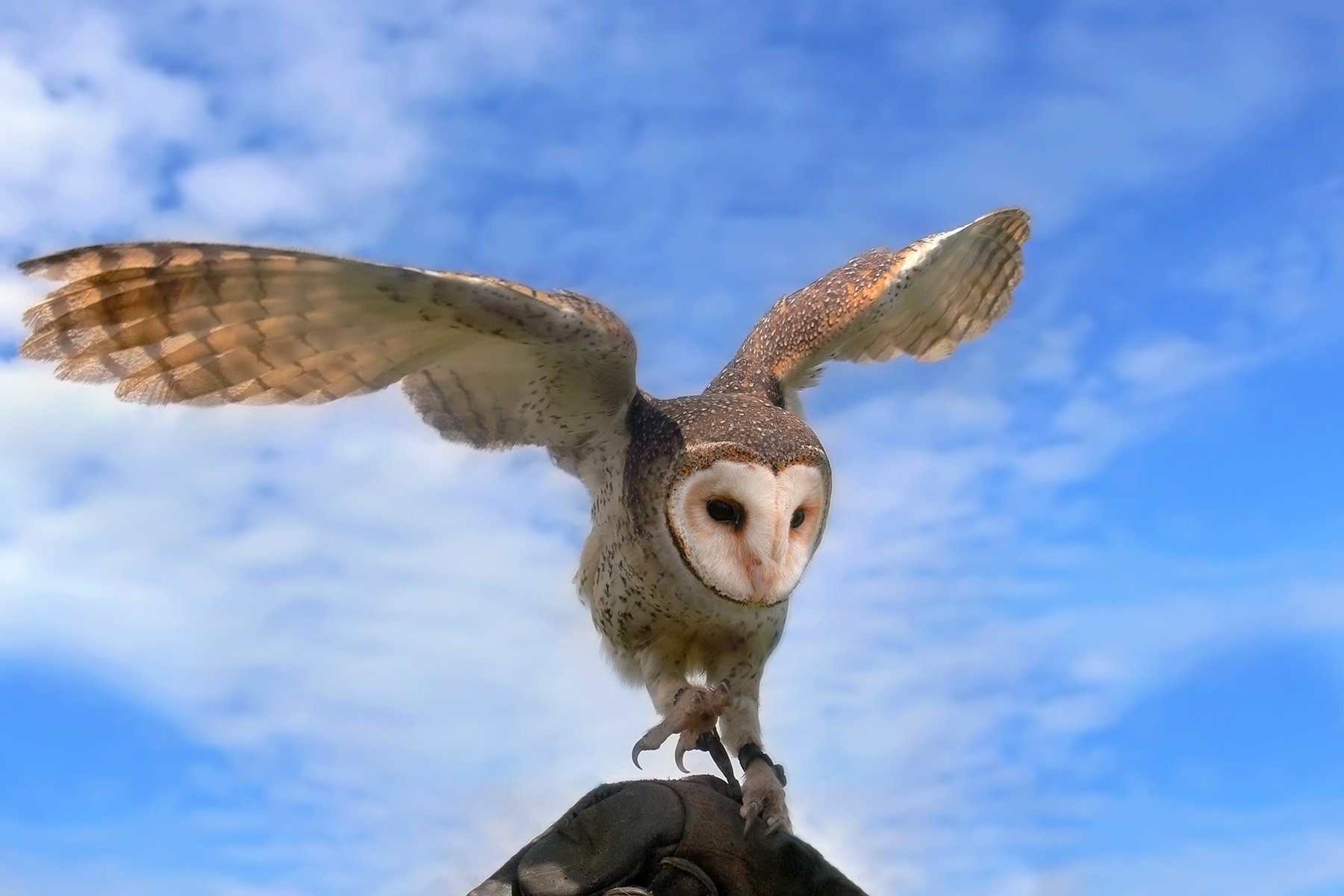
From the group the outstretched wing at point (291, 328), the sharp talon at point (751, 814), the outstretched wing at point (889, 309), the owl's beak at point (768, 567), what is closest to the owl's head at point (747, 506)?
the owl's beak at point (768, 567)

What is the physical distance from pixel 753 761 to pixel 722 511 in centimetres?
75

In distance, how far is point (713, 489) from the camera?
3.66 m

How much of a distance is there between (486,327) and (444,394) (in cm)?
60

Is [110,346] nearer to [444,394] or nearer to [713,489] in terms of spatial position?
[444,394]

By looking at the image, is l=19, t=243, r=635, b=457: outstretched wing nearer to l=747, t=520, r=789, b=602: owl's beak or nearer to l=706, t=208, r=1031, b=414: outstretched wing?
l=747, t=520, r=789, b=602: owl's beak

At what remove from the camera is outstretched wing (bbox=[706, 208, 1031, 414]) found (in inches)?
188

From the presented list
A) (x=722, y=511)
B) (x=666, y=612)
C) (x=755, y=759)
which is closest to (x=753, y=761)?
A: (x=755, y=759)

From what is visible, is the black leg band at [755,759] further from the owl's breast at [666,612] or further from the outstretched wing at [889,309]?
the outstretched wing at [889,309]

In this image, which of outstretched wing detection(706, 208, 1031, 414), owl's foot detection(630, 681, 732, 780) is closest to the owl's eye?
owl's foot detection(630, 681, 732, 780)

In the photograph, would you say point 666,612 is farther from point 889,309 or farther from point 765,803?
point 889,309

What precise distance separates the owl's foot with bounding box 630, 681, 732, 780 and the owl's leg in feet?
0.26

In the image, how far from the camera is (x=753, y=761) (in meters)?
3.57

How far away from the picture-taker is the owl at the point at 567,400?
10.7 feet

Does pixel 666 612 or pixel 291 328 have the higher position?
pixel 291 328
